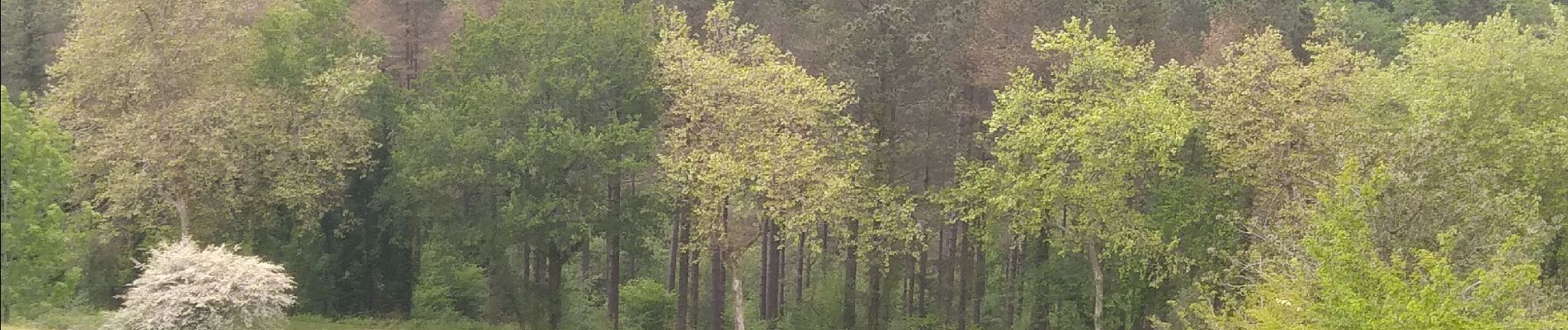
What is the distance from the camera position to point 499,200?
2711cm

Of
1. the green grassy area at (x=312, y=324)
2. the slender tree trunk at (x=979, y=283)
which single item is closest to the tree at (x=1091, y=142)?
the slender tree trunk at (x=979, y=283)

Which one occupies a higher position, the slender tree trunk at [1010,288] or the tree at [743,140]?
the tree at [743,140]

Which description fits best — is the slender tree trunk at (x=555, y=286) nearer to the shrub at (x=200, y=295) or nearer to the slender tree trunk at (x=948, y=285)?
the shrub at (x=200, y=295)

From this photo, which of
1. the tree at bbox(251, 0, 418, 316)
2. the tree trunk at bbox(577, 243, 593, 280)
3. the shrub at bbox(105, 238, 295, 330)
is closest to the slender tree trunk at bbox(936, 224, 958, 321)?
the tree trunk at bbox(577, 243, 593, 280)

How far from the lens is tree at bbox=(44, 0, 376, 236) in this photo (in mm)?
24078

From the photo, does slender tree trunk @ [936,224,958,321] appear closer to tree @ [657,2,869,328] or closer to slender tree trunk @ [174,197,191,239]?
tree @ [657,2,869,328]

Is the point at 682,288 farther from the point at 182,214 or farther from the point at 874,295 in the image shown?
the point at 182,214

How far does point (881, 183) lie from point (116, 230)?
1739cm

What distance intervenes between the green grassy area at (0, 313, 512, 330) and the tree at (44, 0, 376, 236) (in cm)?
262

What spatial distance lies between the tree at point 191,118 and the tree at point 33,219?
5.07 m

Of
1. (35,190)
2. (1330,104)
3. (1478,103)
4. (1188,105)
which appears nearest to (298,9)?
(35,190)

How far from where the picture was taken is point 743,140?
995 inches

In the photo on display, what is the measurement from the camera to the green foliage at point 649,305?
99.5 ft

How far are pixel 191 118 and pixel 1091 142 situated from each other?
63.6 ft
